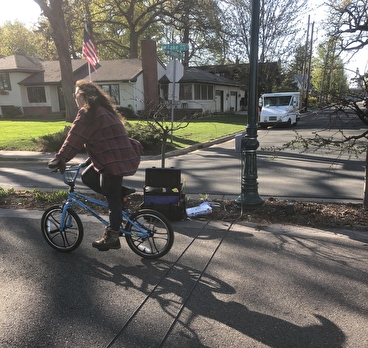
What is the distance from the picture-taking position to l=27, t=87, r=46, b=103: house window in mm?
33000

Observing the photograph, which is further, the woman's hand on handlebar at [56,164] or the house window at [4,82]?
the house window at [4,82]

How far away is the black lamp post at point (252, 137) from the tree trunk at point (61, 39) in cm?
1635

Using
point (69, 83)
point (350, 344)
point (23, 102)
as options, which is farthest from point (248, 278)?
point (23, 102)

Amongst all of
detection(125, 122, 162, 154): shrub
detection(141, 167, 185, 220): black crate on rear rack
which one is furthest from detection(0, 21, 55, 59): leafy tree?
detection(141, 167, 185, 220): black crate on rear rack

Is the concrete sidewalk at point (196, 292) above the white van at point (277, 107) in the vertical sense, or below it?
below

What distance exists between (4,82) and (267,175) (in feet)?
111

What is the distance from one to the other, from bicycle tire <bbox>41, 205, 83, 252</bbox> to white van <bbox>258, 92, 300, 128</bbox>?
19.5 meters

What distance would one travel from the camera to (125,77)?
2852 centimetres

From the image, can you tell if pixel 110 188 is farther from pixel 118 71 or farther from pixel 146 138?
pixel 118 71

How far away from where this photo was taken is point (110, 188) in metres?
3.50

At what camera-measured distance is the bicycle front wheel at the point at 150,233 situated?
3646mm

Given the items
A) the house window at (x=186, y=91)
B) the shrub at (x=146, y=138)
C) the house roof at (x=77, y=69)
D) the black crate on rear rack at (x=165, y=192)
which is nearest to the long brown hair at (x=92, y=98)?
the black crate on rear rack at (x=165, y=192)

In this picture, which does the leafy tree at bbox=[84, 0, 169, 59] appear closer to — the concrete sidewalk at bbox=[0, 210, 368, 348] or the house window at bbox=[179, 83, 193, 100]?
the house window at bbox=[179, 83, 193, 100]

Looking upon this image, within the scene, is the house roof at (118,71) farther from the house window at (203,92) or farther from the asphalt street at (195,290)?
the asphalt street at (195,290)
